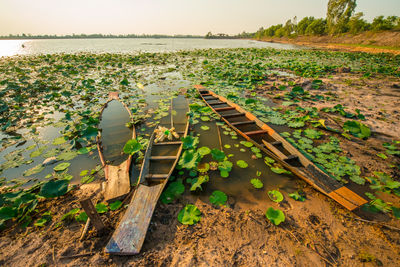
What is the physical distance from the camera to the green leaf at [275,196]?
271 centimetres

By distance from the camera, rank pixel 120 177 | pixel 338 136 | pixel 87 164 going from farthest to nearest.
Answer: pixel 338 136, pixel 87 164, pixel 120 177

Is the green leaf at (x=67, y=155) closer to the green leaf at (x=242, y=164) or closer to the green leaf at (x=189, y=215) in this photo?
the green leaf at (x=189, y=215)

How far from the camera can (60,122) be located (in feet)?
17.4

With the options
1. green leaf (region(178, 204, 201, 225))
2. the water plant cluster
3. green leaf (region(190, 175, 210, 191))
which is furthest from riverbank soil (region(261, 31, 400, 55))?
green leaf (region(178, 204, 201, 225))

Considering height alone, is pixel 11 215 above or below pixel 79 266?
above

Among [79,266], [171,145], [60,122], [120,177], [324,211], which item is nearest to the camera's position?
[79,266]

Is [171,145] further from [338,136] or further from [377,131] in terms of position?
[377,131]

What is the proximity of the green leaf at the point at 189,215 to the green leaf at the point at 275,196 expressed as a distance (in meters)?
1.32

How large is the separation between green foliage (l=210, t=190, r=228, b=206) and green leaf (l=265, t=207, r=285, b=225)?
2.26 feet

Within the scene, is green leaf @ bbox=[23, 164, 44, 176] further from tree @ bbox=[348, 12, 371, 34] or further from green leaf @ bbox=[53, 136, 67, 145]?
tree @ bbox=[348, 12, 371, 34]

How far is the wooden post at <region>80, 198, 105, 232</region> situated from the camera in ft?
6.10

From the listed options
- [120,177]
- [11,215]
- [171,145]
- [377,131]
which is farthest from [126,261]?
[377,131]

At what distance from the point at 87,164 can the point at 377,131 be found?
773cm

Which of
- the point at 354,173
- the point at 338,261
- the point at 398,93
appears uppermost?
the point at 398,93
